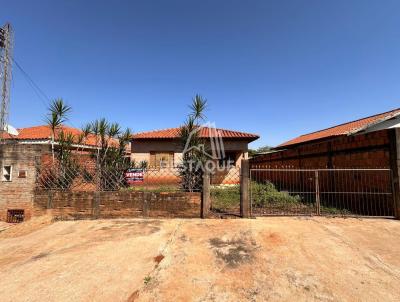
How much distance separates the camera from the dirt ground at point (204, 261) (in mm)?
2766

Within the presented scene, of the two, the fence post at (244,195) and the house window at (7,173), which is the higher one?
the house window at (7,173)

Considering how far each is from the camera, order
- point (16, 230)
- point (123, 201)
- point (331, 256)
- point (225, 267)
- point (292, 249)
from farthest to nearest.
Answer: point (123, 201)
point (16, 230)
point (292, 249)
point (331, 256)
point (225, 267)

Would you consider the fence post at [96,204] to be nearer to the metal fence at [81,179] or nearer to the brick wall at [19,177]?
the metal fence at [81,179]

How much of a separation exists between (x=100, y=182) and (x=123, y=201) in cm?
89

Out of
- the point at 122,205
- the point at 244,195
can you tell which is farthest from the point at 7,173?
the point at 244,195

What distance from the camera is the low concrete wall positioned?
618 centimetres

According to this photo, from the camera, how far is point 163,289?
9.26 feet

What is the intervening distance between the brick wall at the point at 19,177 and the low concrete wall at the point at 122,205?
70 cm

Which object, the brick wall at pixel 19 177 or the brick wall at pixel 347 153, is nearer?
the brick wall at pixel 19 177

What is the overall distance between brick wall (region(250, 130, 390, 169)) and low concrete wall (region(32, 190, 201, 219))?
18.2 feet

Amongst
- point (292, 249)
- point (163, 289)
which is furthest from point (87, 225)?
point (292, 249)

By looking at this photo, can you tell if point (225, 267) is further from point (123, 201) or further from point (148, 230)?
point (123, 201)

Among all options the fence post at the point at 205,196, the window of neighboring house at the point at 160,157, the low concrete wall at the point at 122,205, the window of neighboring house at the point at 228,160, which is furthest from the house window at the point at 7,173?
the window of neighboring house at the point at 228,160

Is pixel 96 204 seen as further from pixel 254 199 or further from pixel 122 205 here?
pixel 254 199
